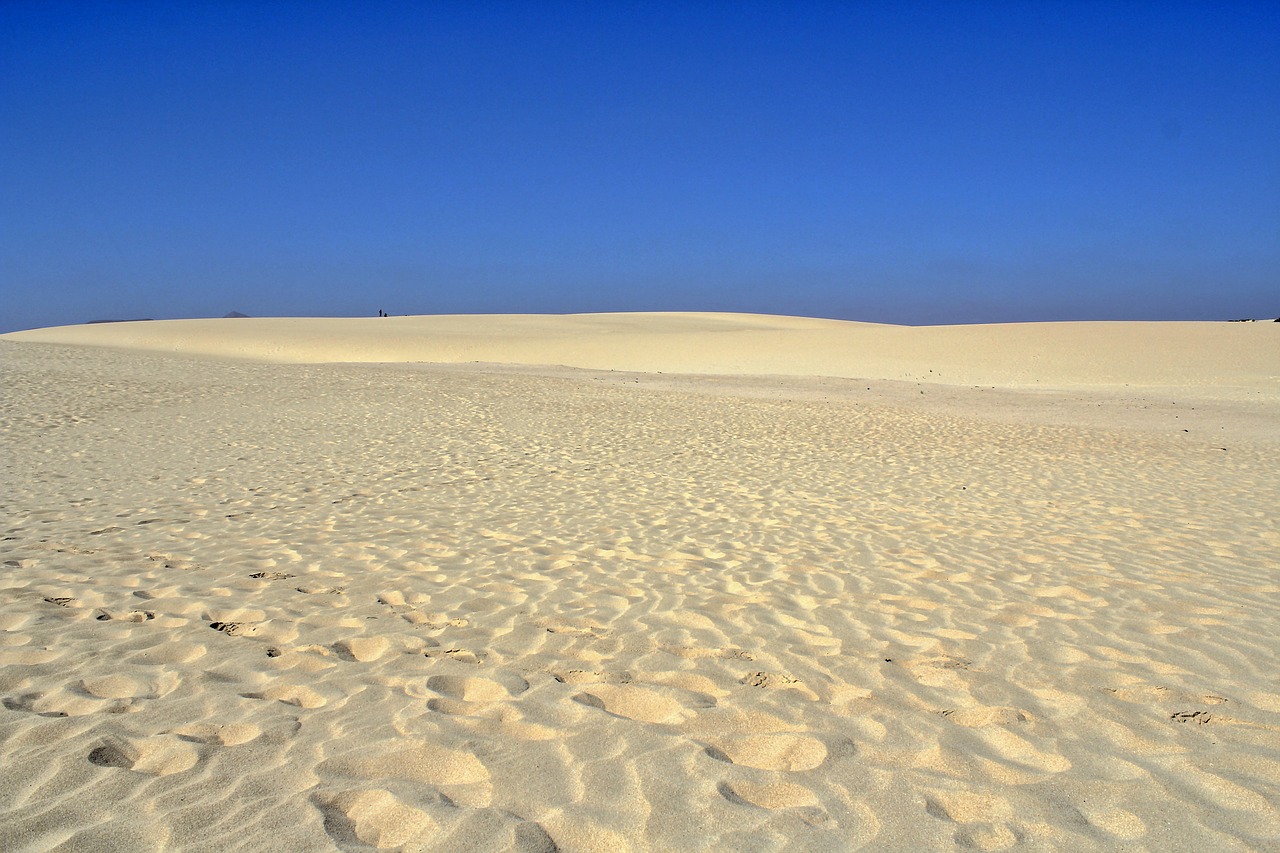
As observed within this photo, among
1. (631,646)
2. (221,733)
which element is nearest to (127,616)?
(221,733)

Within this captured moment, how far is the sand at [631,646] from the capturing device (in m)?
2.71

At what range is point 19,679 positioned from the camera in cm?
355

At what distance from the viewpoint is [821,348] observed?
39031 millimetres

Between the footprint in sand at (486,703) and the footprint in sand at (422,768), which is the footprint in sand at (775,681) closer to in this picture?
the footprint in sand at (486,703)

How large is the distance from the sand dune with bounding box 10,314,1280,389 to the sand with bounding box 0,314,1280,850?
1982 centimetres

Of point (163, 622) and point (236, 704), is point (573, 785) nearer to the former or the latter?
point (236, 704)

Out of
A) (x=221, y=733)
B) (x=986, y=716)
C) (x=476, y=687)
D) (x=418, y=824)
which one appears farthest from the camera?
(x=476, y=687)

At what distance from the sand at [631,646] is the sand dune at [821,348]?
781 inches

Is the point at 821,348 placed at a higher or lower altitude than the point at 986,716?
higher

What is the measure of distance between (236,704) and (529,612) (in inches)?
70.0

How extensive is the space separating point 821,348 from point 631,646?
36191 mm

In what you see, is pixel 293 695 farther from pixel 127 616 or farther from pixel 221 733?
pixel 127 616

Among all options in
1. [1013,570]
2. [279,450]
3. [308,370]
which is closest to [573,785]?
[1013,570]

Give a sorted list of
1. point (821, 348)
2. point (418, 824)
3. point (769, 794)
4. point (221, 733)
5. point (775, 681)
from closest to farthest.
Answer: point (418, 824) → point (769, 794) → point (221, 733) → point (775, 681) → point (821, 348)
